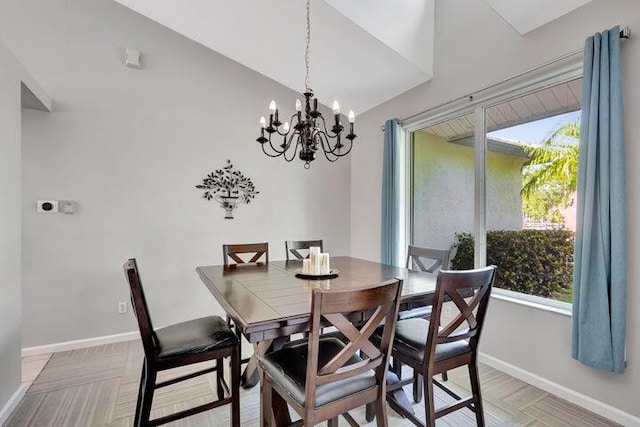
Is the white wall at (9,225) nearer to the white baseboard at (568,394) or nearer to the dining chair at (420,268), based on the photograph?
the dining chair at (420,268)

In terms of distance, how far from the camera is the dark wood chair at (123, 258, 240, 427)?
1.63 meters

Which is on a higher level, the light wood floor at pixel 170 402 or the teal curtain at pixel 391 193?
the teal curtain at pixel 391 193

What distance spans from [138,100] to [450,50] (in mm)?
3225

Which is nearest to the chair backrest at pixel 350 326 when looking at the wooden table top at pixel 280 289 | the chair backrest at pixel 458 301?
the wooden table top at pixel 280 289

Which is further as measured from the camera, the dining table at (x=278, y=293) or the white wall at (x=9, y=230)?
the white wall at (x=9, y=230)

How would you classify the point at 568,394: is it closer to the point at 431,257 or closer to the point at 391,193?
the point at 431,257

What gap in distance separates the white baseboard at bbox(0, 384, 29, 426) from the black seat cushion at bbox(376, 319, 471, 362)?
2461 millimetres

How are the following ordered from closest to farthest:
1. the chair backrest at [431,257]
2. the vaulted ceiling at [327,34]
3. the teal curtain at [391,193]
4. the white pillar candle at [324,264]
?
1. the white pillar candle at [324,264]
2. the chair backrest at [431,257]
3. the vaulted ceiling at [327,34]
4. the teal curtain at [391,193]

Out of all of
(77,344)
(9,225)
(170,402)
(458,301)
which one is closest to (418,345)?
(458,301)

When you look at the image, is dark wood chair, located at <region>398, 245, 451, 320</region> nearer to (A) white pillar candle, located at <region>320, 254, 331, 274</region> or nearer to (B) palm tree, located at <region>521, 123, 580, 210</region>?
(A) white pillar candle, located at <region>320, 254, 331, 274</region>

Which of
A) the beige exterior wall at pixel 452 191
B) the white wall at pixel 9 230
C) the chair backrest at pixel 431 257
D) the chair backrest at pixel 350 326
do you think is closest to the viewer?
the chair backrest at pixel 350 326

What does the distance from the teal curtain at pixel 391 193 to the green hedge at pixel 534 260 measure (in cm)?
A: 84

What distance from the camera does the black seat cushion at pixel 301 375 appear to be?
54.0 inches

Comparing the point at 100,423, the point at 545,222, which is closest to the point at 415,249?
the point at 545,222
